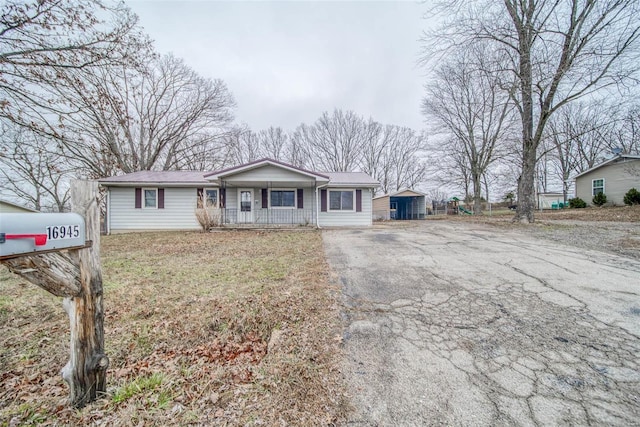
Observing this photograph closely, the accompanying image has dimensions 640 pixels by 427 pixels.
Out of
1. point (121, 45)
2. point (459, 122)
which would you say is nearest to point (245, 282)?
point (121, 45)

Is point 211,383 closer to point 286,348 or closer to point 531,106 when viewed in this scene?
point 286,348

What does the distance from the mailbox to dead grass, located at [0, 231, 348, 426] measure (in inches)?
47.9

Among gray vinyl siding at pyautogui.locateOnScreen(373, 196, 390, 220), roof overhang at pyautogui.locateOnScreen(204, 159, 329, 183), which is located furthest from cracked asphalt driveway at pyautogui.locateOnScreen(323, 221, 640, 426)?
gray vinyl siding at pyautogui.locateOnScreen(373, 196, 390, 220)

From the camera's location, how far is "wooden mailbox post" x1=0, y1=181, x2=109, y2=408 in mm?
1302

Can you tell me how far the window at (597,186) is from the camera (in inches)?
725

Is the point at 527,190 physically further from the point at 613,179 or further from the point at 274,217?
the point at 613,179

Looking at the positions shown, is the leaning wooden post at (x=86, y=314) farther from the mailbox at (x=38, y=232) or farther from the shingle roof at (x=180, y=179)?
the shingle roof at (x=180, y=179)

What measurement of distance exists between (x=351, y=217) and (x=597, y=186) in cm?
2079

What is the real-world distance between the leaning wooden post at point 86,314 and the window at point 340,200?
40.0ft

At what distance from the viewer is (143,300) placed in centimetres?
354

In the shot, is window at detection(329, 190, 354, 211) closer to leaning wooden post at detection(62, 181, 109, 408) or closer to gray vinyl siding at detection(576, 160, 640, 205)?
leaning wooden post at detection(62, 181, 109, 408)

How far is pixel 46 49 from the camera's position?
5.21 m

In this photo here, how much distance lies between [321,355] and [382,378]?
559mm

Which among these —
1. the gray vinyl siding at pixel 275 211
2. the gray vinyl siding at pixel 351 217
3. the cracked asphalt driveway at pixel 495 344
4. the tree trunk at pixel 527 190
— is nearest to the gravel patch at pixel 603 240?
the cracked asphalt driveway at pixel 495 344
